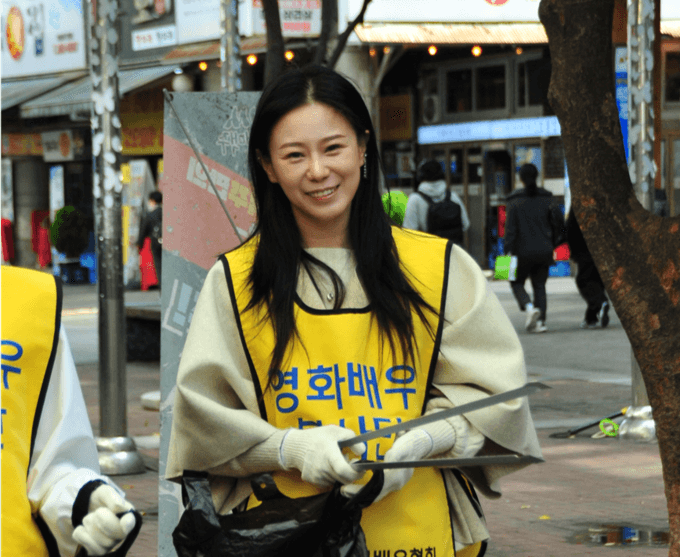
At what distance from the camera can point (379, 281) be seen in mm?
2338

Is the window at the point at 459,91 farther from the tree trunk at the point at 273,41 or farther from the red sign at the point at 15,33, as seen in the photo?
the tree trunk at the point at 273,41

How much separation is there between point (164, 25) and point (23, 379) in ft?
72.1

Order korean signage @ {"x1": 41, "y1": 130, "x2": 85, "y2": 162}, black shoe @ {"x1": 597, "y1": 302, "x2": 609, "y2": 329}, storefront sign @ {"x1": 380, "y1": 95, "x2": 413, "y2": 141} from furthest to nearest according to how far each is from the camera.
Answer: korean signage @ {"x1": 41, "y1": 130, "x2": 85, "y2": 162} → storefront sign @ {"x1": 380, "y1": 95, "x2": 413, "y2": 141} → black shoe @ {"x1": 597, "y1": 302, "x2": 609, "y2": 329}

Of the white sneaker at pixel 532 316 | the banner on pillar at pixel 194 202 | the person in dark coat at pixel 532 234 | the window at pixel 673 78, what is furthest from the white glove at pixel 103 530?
the window at pixel 673 78

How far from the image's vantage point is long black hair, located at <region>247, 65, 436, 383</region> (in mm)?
2279

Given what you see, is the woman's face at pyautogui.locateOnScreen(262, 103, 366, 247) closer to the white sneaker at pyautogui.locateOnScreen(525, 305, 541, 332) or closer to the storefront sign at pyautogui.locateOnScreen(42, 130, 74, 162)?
the white sneaker at pyautogui.locateOnScreen(525, 305, 541, 332)

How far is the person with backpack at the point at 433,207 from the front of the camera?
1209cm

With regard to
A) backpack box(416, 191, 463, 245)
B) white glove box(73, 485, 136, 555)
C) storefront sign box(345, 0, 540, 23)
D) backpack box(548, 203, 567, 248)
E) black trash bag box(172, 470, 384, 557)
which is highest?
storefront sign box(345, 0, 540, 23)

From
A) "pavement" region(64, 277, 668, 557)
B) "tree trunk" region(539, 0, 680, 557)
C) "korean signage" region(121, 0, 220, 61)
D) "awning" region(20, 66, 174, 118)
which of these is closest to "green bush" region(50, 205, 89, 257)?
"awning" region(20, 66, 174, 118)

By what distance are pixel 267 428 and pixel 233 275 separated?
0.33 meters

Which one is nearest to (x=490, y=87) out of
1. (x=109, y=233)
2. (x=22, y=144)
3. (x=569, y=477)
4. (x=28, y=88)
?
(x=28, y=88)

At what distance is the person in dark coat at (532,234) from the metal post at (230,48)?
603 cm

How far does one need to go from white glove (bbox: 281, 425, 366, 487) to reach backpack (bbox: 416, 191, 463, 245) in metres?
9.94

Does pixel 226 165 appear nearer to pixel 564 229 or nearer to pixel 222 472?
pixel 222 472
